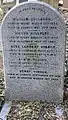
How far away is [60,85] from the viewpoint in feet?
15.1

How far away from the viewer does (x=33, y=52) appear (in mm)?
4496

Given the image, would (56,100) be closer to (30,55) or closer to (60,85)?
(60,85)

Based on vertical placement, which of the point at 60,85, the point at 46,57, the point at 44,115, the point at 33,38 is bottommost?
the point at 44,115

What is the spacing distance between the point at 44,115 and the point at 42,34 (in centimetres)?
116

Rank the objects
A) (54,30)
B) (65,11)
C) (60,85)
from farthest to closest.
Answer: (65,11) → (60,85) → (54,30)

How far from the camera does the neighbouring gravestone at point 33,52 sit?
14.0 ft

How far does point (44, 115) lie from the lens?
446cm

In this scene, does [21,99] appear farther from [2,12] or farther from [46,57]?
[2,12]

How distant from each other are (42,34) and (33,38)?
0.47 feet

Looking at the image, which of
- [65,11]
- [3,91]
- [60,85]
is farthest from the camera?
[65,11]

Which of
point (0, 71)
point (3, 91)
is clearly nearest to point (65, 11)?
point (0, 71)

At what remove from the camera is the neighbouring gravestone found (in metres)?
4.28

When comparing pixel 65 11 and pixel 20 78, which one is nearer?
pixel 20 78

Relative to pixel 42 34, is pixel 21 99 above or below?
below
